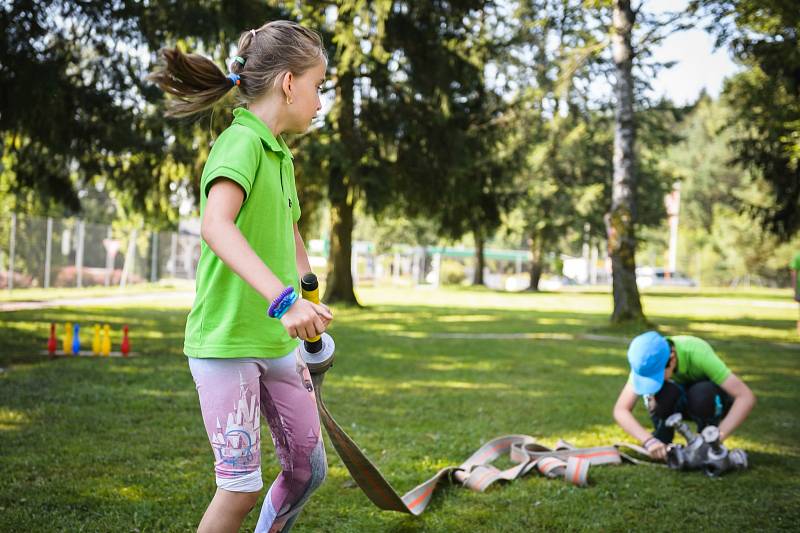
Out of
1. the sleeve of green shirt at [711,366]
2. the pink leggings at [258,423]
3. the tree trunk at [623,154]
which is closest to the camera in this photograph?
the pink leggings at [258,423]

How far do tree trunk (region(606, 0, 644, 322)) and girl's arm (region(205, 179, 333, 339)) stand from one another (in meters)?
14.0

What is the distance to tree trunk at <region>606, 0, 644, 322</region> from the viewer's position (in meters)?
15.5

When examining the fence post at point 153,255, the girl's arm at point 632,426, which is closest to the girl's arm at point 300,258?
the girl's arm at point 632,426

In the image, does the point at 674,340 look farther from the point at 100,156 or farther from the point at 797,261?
the point at 100,156

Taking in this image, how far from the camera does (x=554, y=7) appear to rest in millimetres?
16109

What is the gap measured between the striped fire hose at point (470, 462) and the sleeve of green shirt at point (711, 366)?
2.23 feet

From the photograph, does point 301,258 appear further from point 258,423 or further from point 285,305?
point 285,305

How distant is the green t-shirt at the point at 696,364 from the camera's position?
5.20m

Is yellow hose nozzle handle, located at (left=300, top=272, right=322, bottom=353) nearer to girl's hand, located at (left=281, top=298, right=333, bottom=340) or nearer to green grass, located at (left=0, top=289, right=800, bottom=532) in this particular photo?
girl's hand, located at (left=281, top=298, right=333, bottom=340)

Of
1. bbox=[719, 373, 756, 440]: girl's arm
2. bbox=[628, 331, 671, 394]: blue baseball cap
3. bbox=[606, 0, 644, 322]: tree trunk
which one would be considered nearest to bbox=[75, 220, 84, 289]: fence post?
bbox=[606, 0, 644, 322]: tree trunk

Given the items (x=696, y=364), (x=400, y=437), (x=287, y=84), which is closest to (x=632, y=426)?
(x=696, y=364)

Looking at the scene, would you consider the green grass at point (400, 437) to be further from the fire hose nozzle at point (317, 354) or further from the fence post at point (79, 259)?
the fence post at point (79, 259)

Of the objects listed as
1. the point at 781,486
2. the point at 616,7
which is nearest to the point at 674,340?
the point at 781,486

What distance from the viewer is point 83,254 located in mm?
27656
